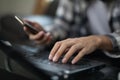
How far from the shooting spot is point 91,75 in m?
0.57

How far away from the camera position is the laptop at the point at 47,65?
0.52 meters

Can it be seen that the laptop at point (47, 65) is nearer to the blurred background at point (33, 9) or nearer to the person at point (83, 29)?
the person at point (83, 29)

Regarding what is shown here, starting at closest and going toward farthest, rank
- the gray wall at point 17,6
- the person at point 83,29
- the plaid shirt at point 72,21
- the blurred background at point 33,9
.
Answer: the person at point 83,29 → the plaid shirt at point 72,21 → the blurred background at point 33,9 → the gray wall at point 17,6

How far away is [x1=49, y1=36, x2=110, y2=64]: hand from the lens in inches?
23.8

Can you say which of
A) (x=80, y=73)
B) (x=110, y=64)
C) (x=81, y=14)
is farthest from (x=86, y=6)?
(x=80, y=73)

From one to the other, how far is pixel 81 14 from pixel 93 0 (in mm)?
113

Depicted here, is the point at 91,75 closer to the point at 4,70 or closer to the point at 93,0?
the point at 4,70

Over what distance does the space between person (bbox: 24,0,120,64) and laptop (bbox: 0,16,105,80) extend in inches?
0.9

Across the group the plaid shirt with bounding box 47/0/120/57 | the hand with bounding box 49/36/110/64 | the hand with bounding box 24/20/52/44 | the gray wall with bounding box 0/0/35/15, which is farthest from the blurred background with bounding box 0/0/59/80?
the hand with bounding box 49/36/110/64

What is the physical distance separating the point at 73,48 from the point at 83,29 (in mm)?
537

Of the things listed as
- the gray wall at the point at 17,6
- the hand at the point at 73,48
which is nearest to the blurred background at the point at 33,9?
the gray wall at the point at 17,6

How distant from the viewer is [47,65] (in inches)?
22.3

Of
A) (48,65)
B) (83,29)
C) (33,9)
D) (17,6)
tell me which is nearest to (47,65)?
(48,65)

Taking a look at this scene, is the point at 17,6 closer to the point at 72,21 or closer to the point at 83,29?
the point at 72,21
